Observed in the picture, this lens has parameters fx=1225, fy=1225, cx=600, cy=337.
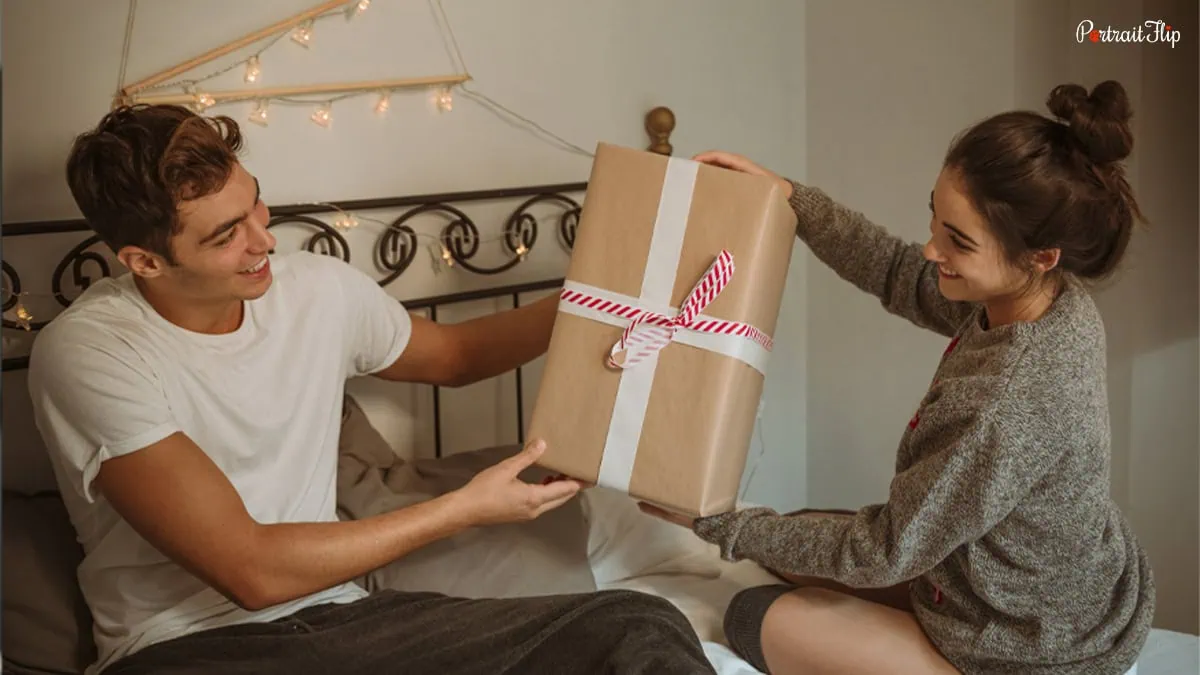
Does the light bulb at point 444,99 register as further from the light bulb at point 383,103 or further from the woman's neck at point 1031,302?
the woman's neck at point 1031,302

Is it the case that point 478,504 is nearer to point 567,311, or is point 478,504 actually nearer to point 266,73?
point 567,311

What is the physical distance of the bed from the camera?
5.40 feet

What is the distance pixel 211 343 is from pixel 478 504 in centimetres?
41

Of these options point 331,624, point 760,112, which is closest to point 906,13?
point 760,112

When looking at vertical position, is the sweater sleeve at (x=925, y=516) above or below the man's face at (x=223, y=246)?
below

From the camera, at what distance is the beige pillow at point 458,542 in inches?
69.4

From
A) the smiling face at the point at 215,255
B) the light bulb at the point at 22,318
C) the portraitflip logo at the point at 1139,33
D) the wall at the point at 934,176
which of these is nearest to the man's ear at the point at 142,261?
the smiling face at the point at 215,255

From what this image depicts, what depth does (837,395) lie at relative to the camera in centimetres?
283

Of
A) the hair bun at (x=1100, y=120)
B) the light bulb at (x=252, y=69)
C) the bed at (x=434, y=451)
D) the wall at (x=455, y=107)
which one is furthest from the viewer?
the light bulb at (x=252, y=69)

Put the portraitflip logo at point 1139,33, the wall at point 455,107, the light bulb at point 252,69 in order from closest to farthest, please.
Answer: the wall at point 455,107 → the light bulb at point 252,69 → the portraitflip logo at point 1139,33

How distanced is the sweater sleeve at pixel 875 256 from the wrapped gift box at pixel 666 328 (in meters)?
0.17

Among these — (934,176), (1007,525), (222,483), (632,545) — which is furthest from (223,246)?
(934,176)

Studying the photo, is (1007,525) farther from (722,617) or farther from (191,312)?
(191,312)

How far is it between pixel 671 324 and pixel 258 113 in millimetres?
795
